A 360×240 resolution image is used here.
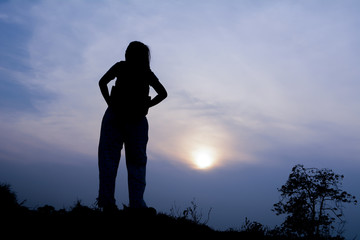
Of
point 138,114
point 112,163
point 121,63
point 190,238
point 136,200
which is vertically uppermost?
point 121,63

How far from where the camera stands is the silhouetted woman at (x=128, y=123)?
459 centimetres

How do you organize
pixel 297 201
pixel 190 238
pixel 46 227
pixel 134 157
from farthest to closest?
pixel 297 201 → pixel 134 157 → pixel 190 238 → pixel 46 227

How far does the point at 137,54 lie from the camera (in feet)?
15.4

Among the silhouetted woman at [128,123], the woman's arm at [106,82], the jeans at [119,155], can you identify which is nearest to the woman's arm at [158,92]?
the silhouetted woman at [128,123]

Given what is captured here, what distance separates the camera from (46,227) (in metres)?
3.27

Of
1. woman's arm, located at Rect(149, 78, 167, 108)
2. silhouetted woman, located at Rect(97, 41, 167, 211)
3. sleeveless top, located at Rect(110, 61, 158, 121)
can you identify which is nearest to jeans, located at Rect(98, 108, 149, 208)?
silhouetted woman, located at Rect(97, 41, 167, 211)

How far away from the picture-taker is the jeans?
4.57 m

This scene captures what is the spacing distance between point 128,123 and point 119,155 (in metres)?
0.53

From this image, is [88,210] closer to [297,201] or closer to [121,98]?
[121,98]

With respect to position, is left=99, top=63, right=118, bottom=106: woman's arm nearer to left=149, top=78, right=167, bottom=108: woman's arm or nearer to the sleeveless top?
the sleeveless top

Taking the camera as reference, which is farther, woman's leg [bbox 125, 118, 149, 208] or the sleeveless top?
woman's leg [bbox 125, 118, 149, 208]

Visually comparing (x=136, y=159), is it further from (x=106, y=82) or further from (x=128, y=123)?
(x=106, y=82)

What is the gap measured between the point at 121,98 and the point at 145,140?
78 cm

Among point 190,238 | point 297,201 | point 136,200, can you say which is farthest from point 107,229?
point 297,201
